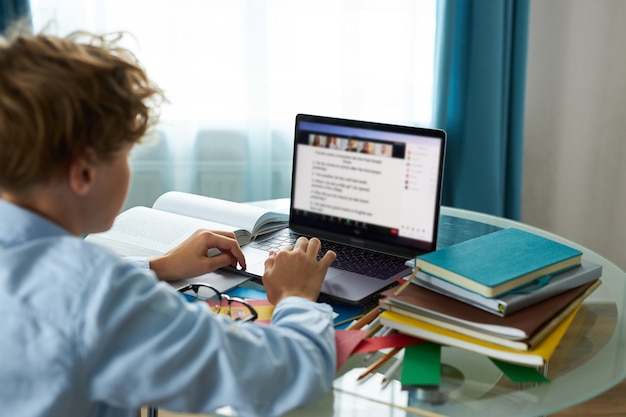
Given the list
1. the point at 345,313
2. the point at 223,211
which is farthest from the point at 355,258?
the point at 223,211

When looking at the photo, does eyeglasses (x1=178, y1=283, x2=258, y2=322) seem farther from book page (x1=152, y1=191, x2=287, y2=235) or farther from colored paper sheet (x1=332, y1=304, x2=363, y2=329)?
book page (x1=152, y1=191, x2=287, y2=235)

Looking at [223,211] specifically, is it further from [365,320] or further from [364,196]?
[365,320]

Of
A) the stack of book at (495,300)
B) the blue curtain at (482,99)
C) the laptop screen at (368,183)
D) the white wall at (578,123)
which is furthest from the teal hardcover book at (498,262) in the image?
the white wall at (578,123)

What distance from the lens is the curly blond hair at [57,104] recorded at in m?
0.83

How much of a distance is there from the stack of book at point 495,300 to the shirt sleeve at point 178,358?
244 millimetres

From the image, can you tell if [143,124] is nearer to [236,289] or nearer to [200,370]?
[200,370]

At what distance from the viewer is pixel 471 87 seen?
2775 mm

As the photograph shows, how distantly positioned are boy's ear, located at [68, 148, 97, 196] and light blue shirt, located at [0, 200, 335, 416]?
5 centimetres

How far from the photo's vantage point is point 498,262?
3.93 ft

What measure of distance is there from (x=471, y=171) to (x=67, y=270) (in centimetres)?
218

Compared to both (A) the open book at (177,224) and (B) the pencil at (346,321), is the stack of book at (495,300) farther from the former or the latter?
(A) the open book at (177,224)

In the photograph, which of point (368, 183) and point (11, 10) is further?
point (11, 10)

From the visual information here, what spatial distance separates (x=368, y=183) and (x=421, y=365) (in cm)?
54

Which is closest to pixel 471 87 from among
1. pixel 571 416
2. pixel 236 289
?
pixel 571 416
